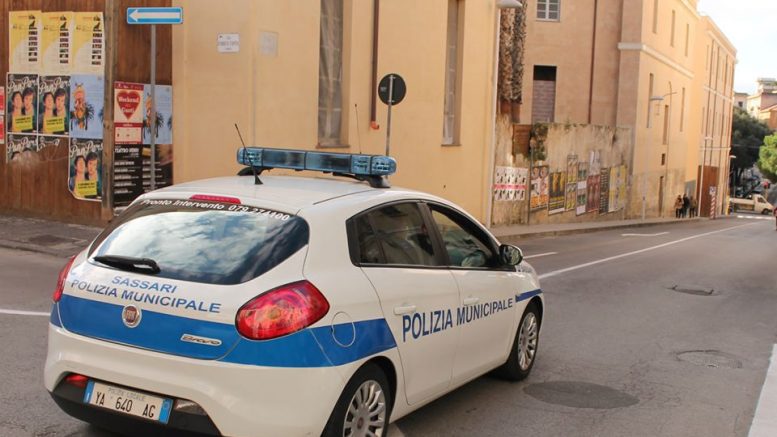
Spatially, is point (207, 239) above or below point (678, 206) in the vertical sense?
above

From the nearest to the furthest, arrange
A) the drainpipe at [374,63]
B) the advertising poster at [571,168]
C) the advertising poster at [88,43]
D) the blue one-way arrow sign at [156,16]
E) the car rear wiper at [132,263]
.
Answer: the car rear wiper at [132,263] < the blue one-way arrow sign at [156,16] < the advertising poster at [88,43] < the drainpipe at [374,63] < the advertising poster at [571,168]

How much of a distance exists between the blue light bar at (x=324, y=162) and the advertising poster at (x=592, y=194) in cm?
3046

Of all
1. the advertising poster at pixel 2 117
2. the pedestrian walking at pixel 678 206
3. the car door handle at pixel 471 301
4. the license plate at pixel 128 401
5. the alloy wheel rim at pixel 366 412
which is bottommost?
the pedestrian walking at pixel 678 206

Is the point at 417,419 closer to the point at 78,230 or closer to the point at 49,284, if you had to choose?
the point at 49,284

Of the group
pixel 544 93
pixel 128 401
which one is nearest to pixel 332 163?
pixel 128 401

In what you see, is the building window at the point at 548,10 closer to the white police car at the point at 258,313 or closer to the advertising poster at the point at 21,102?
the advertising poster at the point at 21,102

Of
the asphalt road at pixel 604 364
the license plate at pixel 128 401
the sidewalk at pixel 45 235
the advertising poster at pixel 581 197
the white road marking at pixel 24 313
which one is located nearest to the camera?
the license plate at pixel 128 401

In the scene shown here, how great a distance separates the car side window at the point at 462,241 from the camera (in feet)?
18.4

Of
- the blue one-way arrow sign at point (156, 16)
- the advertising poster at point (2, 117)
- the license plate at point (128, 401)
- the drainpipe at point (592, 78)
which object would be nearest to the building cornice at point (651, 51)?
the drainpipe at point (592, 78)

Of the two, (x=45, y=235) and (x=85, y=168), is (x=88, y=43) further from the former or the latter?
(x=45, y=235)

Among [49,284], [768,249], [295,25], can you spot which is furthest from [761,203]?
[49,284]

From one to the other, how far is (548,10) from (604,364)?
3571cm

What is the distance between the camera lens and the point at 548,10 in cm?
4062

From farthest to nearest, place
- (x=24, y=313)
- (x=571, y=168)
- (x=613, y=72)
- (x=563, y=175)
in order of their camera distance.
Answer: (x=613, y=72), (x=571, y=168), (x=563, y=175), (x=24, y=313)
